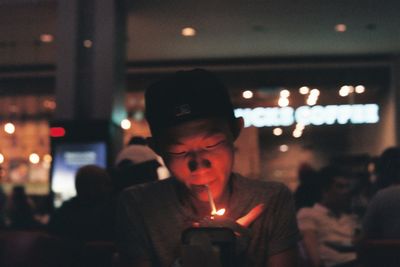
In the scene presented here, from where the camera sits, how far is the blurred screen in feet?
29.6

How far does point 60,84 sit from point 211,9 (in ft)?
8.75

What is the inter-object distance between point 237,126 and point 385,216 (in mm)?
2982

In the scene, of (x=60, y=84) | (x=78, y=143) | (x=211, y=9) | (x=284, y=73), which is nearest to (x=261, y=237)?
(x=78, y=143)

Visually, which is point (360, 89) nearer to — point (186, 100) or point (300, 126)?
point (300, 126)

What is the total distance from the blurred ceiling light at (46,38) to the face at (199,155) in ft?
35.7

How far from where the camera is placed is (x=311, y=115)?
1578 cm

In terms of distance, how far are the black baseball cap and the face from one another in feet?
0.08

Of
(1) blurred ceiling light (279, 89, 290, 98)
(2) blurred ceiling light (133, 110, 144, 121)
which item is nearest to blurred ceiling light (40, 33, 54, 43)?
(2) blurred ceiling light (133, 110, 144, 121)

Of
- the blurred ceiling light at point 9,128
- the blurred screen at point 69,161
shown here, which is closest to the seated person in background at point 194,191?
the blurred screen at point 69,161

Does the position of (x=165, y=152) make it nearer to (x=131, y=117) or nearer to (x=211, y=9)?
(x=211, y=9)

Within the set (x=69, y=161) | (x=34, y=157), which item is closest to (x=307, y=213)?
(x=69, y=161)

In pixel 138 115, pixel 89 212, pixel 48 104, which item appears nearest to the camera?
pixel 89 212

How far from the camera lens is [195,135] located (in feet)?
5.78

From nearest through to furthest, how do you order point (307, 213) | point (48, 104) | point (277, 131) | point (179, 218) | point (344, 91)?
point (179, 218), point (307, 213), point (344, 91), point (48, 104), point (277, 131)
